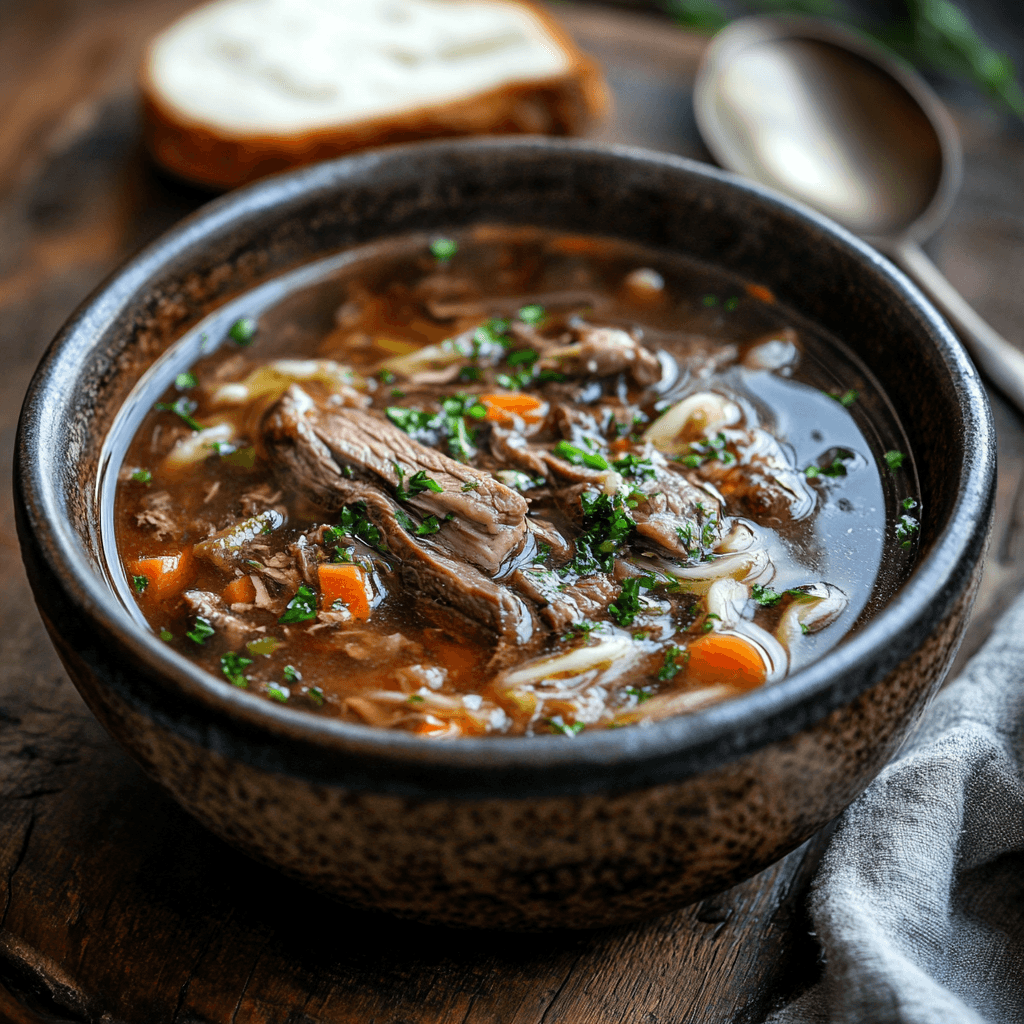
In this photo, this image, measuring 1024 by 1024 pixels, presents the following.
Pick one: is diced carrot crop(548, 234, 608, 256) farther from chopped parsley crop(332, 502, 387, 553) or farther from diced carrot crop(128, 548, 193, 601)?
diced carrot crop(128, 548, 193, 601)

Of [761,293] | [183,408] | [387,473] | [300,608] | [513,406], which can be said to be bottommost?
[183,408]

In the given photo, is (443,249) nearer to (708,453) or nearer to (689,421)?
(689,421)

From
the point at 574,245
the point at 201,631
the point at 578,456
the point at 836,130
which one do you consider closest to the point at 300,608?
the point at 201,631

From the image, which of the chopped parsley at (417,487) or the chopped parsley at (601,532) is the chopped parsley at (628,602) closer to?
the chopped parsley at (601,532)

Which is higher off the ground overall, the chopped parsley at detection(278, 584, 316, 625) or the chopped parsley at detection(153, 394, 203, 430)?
the chopped parsley at detection(278, 584, 316, 625)

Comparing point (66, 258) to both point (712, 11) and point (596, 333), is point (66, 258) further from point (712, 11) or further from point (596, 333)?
point (712, 11)

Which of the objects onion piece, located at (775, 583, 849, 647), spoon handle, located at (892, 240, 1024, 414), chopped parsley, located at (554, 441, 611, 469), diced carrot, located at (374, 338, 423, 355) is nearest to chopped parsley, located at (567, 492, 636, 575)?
chopped parsley, located at (554, 441, 611, 469)

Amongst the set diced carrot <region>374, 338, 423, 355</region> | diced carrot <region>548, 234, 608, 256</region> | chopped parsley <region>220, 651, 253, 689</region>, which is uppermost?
diced carrot <region>548, 234, 608, 256</region>

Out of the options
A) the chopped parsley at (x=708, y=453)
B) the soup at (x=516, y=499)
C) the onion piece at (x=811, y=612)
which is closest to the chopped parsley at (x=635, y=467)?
the soup at (x=516, y=499)
